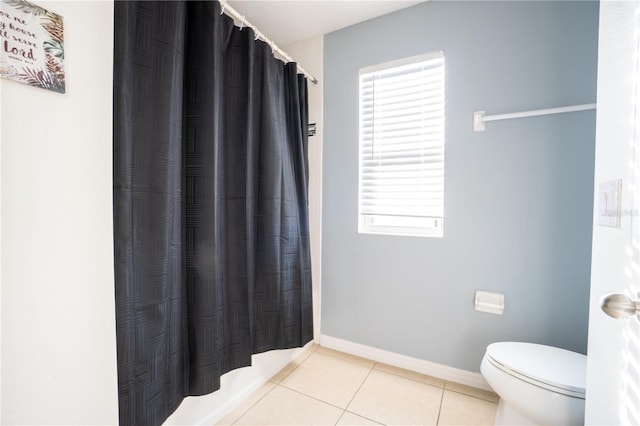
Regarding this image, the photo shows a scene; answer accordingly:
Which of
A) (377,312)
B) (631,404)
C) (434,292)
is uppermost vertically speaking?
(631,404)

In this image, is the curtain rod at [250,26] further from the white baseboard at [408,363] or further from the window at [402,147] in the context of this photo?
the white baseboard at [408,363]

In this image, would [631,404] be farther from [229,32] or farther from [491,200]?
[229,32]

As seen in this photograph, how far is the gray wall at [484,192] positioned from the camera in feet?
4.45

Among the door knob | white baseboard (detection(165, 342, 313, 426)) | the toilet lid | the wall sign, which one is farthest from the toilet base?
the wall sign

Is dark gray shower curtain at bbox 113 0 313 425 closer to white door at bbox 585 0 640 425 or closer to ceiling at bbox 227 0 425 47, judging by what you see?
ceiling at bbox 227 0 425 47

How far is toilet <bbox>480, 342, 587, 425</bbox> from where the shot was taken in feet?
3.22

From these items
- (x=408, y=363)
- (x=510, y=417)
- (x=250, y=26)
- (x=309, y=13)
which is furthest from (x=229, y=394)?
(x=309, y=13)

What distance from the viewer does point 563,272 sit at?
138 cm

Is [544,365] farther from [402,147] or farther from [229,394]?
[229,394]

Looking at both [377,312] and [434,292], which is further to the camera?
[377,312]

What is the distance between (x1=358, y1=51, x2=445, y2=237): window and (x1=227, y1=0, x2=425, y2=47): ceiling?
34cm

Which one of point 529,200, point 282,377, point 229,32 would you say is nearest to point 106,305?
point 282,377

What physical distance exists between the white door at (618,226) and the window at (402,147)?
0.92 metres

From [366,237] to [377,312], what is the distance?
53 centimetres
